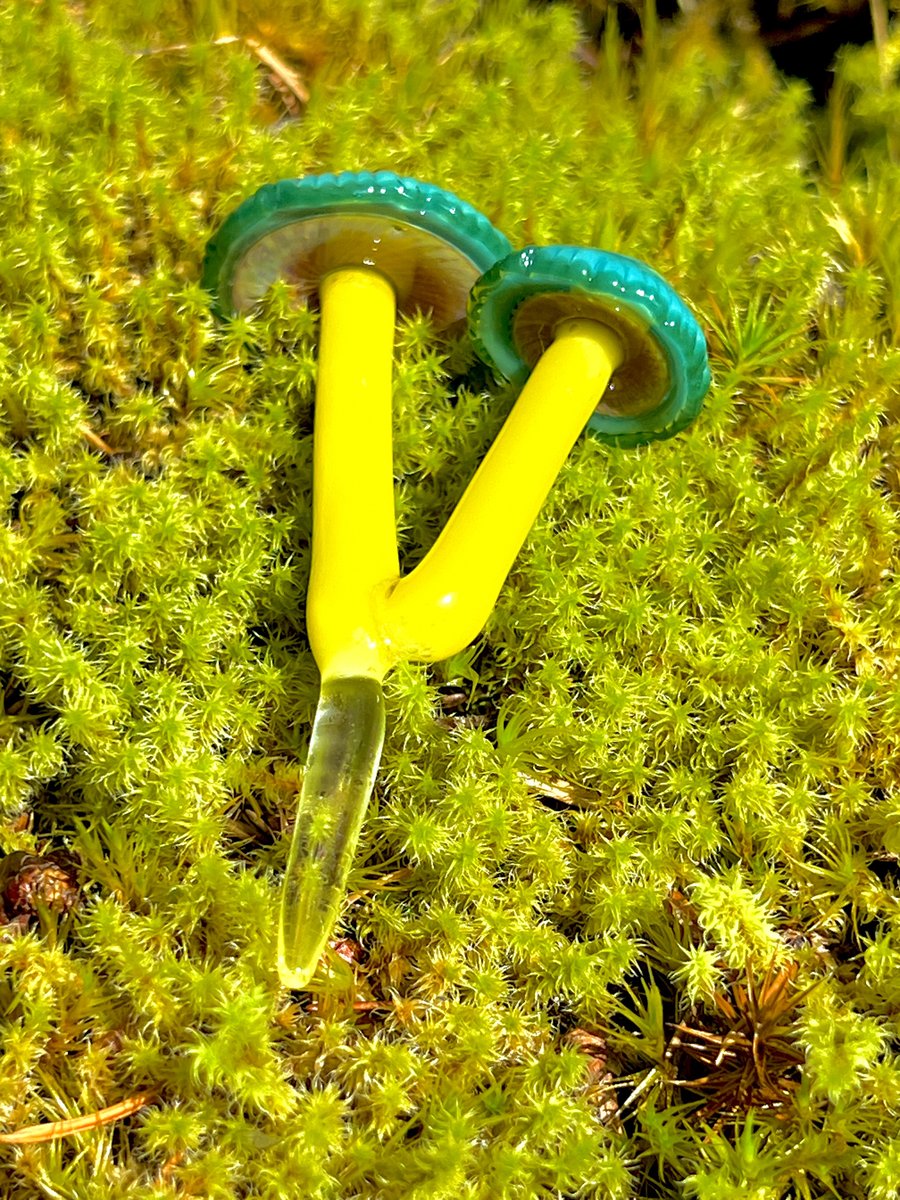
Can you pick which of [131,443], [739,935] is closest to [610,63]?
[131,443]

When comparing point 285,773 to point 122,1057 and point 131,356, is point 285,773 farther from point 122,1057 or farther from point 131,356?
point 131,356

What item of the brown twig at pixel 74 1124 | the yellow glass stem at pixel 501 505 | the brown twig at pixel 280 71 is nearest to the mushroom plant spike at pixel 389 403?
the yellow glass stem at pixel 501 505

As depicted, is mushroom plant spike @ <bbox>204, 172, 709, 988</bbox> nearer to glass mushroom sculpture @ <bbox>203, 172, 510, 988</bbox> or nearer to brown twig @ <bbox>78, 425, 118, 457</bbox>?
glass mushroom sculpture @ <bbox>203, 172, 510, 988</bbox>

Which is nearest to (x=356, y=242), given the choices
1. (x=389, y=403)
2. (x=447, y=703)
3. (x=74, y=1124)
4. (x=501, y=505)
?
(x=389, y=403)

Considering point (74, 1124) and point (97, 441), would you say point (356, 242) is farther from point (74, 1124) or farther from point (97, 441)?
point (74, 1124)

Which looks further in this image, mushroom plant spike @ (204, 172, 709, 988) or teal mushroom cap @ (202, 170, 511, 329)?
teal mushroom cap @ (202, 170, 511, 329)

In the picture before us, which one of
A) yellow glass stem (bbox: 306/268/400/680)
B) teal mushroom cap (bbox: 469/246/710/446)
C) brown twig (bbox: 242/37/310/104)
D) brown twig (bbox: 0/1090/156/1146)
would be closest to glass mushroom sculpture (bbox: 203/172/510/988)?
yellow glass stem (bbox: 306/268/400/680)
